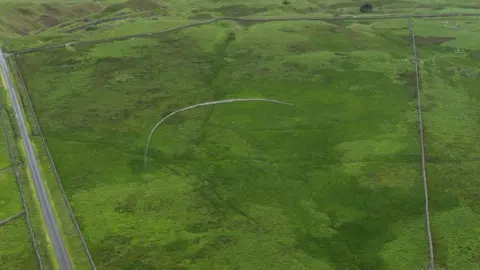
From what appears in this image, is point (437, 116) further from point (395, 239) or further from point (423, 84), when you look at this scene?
point (395, 239)

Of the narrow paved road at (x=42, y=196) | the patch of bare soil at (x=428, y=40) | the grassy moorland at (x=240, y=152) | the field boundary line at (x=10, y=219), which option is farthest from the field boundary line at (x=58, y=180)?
the patch of bare soil at (x=428, y=40)

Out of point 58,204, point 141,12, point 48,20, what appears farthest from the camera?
point 48,20

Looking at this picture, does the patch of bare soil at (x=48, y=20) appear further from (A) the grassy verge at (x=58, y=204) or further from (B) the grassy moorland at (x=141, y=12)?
(A) the grassy verge at (x=58, y=204)

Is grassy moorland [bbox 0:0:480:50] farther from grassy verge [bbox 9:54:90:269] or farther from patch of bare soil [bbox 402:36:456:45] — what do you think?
grassy verge [bbox 9:54:90:269]

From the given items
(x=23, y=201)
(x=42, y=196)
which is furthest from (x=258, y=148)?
(x=23, y=201)

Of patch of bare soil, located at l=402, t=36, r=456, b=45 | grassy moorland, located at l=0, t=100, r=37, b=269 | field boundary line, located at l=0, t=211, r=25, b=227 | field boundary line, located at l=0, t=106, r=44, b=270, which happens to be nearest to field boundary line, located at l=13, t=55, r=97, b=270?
field boundary line, located at l=0, t=106, r=44, b=270

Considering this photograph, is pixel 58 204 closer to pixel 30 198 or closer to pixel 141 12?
pixel 30 198
